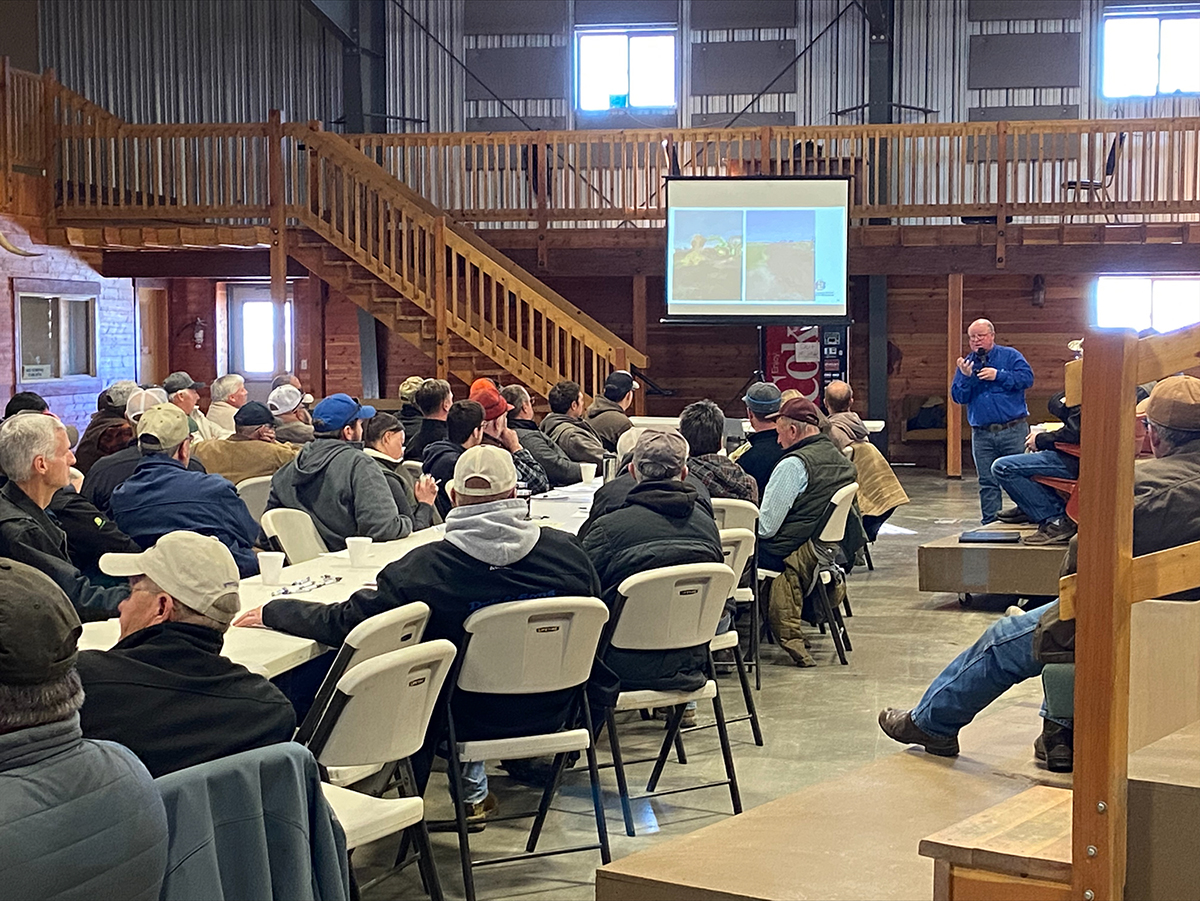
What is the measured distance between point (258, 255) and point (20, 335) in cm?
244

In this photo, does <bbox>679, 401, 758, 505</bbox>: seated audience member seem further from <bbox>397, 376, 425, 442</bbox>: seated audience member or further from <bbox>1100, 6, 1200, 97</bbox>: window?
<bbox>1100, 6, 1200, 97</bbox>: window

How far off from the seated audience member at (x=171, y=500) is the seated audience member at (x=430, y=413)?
1.87 meters

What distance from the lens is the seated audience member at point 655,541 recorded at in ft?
15.1

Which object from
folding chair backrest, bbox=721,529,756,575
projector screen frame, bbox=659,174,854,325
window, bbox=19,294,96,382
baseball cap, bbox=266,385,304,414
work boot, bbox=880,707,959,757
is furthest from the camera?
window, bbox=19,294,96,382

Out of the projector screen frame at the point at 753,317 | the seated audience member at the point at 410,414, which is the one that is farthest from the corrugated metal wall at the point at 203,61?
the seated audience member at the point at 410,414

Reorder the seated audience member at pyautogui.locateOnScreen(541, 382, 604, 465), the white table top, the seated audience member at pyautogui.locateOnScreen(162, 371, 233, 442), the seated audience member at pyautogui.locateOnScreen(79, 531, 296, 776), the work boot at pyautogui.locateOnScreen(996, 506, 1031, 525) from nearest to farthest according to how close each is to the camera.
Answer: the seated audience member at pyautogui.locateOnScreen(79, 531, 296, 776)
the white table top
the seated audience member at pyautogui.locateOnScreen(541, 382, 604, 465)
the seated audience member at pyautogui.locateOnScreen(162, 371, 233, 442)
the work boot at pyautogui.locateOnScreen(996, 506, 1031, 525)

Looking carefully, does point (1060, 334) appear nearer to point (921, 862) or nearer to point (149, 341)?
point (149, 341)

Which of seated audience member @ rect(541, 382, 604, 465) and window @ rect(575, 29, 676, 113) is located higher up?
window @ rect(575, 29, 676, 113)

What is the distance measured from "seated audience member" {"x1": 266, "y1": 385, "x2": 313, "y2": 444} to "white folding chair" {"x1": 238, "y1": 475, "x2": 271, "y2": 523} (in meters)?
1.27

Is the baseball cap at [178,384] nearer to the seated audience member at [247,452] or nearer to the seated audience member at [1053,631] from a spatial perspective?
the seated audience member at [247,452]

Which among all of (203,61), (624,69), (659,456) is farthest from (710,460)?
(203,61)

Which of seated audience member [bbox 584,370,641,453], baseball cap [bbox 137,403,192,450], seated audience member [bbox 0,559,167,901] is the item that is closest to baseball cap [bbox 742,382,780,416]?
seated audience member [bbox 584,370,641,453]

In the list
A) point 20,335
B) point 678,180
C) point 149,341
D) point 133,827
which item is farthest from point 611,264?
point 133,827

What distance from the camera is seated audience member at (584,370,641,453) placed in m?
8.74
